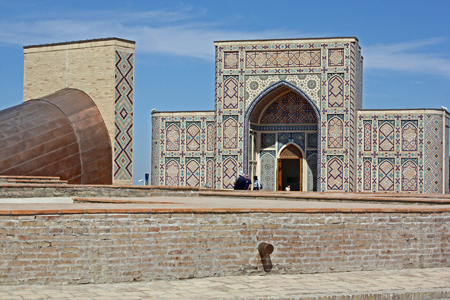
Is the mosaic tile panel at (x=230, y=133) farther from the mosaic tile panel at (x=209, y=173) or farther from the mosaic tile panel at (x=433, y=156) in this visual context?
the mosaic tile panel at (x=433, y=156)

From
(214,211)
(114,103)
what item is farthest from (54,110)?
(214,211)

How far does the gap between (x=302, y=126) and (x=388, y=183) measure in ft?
10.6

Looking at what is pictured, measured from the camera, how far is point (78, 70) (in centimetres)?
1402

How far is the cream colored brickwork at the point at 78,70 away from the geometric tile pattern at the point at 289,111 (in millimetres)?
8171

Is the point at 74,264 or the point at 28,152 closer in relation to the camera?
the point at 74,264

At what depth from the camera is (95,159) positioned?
1307 cm

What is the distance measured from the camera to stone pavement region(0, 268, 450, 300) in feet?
15.6

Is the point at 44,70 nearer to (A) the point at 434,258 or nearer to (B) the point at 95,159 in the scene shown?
(B) the point at 95,159

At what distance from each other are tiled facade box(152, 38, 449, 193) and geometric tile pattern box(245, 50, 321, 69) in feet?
0.10

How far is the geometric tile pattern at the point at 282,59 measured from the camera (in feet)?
65.5

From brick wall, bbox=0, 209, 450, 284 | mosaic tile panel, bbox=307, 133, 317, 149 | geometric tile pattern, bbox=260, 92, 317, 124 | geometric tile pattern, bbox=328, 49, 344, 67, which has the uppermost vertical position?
geometric tile pattern, bbox=328, 49, 344, 67

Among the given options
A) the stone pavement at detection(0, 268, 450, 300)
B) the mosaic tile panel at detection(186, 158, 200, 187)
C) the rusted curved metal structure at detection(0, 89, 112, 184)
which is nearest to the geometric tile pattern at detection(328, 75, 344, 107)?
the mosaic tile panel at detection(186, 158, 200, 187)

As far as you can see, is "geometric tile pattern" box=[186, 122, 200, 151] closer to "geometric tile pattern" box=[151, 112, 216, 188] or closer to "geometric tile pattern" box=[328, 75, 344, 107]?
"geometric tile pattern" box=[151, 112, 216, 188]

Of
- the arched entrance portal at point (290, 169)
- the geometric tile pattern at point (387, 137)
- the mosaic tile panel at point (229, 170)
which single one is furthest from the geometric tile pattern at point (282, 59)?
the mosaic tile panel at point (229, 170)
